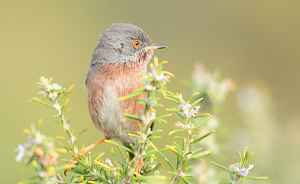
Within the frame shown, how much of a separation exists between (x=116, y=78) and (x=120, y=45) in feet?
2.07

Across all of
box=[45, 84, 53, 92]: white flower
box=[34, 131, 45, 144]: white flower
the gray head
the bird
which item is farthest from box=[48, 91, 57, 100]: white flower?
the gray head

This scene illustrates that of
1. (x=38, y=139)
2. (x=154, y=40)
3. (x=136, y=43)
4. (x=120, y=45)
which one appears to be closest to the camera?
(x=38, y=139)

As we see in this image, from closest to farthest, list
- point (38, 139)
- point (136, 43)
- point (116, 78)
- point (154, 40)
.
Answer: point (38, 139) → point (116, 78) → point (136, 43) → point (154, 40)

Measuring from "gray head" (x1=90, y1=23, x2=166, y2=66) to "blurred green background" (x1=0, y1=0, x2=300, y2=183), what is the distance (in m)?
3.95

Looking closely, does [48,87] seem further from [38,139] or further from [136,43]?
[136,43]

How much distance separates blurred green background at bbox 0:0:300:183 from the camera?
8.34m

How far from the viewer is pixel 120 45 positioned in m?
3.93

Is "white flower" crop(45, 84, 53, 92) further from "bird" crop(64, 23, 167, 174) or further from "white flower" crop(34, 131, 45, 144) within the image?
"bird" crop(64, 23, 167, 174)

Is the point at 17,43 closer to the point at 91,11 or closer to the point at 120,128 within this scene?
the point at 91,11

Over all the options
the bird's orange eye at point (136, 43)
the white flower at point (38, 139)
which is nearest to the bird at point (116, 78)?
the bird's orange eye at point (136, 43)

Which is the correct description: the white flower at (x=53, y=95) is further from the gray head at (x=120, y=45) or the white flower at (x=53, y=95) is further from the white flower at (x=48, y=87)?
the gray head at (x=120, y=45)

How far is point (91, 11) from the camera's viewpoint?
1073cm

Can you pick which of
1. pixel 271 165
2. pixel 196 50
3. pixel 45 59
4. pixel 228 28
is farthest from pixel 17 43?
pixel 271 165

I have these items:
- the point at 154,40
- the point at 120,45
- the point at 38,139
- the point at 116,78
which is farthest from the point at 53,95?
the point at 154,40
